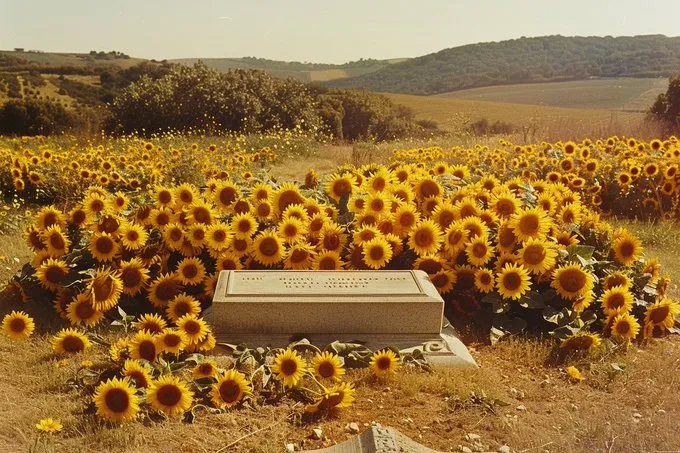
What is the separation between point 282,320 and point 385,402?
0.97 m

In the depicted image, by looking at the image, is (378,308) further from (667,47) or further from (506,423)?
(667,47)

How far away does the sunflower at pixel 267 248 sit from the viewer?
4.68 metres

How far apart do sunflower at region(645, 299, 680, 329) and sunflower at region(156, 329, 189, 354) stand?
129 inches

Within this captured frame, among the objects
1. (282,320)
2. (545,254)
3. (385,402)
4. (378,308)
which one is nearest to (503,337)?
(545,254)

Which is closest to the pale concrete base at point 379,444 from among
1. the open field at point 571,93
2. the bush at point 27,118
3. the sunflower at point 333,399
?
the sunflower at point 333,399

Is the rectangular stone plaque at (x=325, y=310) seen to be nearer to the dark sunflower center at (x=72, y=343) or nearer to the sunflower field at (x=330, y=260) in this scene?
the sunflower field at (x=330, y=260)

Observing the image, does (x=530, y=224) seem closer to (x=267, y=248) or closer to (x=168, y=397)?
(x=267, y=248)

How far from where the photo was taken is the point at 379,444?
2650 millimetres

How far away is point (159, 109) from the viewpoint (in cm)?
1870

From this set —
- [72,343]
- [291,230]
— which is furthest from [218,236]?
[72,343]

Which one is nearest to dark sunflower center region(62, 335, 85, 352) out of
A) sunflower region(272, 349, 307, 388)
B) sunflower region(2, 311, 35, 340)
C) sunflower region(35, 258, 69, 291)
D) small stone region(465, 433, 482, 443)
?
sunflower region(2, 311, 35, 340)

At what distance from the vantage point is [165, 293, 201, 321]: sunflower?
4184mm

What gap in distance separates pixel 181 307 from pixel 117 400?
126 cm

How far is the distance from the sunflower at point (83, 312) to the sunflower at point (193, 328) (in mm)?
913
